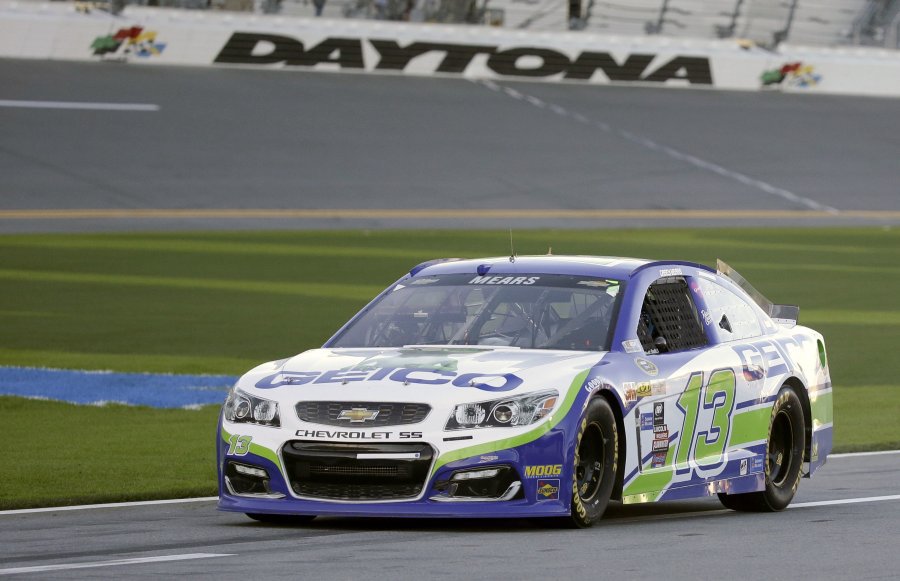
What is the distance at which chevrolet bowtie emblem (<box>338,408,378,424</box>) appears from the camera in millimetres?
7891

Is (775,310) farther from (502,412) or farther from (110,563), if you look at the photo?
(110,563)

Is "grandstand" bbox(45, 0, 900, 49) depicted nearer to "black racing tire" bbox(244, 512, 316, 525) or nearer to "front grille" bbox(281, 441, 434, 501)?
"black racing tire" bbox(244, 512, 316, 525)

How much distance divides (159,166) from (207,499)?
29.1 m

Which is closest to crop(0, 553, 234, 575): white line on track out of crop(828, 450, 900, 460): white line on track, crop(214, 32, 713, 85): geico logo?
crop(828, 450, 900, 460): white line on track

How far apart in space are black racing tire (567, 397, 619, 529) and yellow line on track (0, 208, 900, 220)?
84.5 feet

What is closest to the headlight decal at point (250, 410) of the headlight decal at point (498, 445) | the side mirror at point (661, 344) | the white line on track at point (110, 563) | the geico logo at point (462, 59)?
the headlight decal at point (498, 445)

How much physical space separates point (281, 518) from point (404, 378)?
1.19m

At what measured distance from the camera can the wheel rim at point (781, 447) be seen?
9844mm

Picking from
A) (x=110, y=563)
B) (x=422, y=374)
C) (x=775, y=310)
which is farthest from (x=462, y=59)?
(x=110, y=563)

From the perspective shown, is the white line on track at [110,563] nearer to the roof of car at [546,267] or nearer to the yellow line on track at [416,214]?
the roof of car at [546,267]

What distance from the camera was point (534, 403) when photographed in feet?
26.0

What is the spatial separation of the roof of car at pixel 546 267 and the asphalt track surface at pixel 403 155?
2302 cm

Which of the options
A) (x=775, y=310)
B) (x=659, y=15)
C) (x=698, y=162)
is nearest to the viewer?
(x=775, y=310)

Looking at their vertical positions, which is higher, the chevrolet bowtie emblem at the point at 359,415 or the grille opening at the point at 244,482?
the chevrolet bowtie emblem at the point at 359,415
